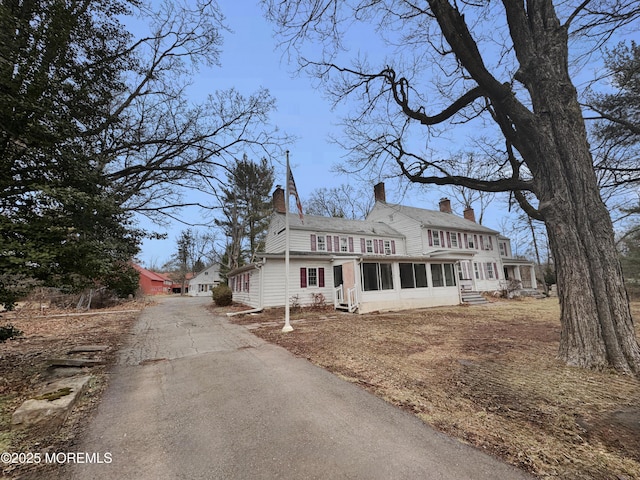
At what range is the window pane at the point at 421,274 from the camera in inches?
615

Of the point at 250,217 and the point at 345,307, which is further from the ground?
the point at 250,217

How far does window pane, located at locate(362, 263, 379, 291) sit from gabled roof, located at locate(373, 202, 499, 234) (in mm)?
8695

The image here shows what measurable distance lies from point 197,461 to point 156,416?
126 cm

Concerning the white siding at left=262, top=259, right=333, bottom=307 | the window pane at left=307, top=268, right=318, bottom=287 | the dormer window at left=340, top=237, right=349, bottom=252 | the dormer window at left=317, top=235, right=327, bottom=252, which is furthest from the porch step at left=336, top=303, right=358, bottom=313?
the dormer window at left=340, top=237, right=349, bottom=252

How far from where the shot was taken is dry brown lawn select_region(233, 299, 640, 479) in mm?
2482

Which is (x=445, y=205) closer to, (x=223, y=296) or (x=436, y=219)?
(x=436, y=219)

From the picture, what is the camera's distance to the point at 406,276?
50.1ft

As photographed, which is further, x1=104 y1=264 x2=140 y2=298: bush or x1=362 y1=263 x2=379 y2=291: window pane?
x1=362 y1=263 x2=379 y2=291: window pane

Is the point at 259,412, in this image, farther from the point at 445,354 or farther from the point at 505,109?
the point at 505,109

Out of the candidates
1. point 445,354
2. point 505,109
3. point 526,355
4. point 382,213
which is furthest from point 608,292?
point 382,213

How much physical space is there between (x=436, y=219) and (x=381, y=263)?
1182cm

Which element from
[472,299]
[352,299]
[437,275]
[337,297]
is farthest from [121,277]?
[472,299]

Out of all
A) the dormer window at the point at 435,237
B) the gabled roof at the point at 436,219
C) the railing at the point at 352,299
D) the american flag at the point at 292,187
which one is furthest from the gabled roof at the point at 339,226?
the american flag at the point at 292,187

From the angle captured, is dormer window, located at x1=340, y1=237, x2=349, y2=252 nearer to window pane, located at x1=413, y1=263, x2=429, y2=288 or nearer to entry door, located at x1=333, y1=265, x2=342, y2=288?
entry door, located at x1=333, y1=265, x2=342, y2=288
